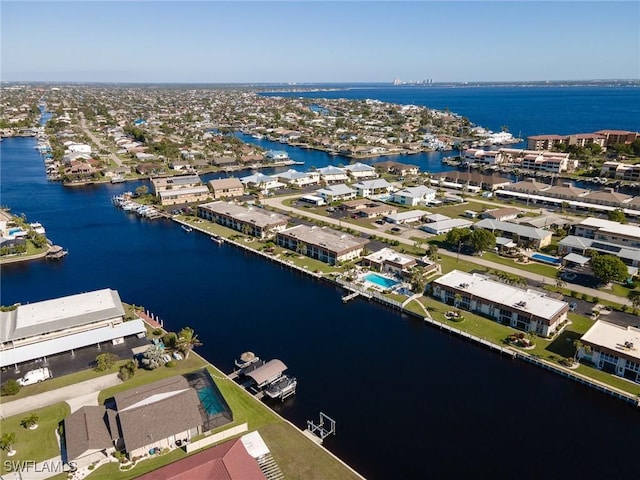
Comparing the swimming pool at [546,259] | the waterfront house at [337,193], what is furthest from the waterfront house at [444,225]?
the waterfront house at [337,193]

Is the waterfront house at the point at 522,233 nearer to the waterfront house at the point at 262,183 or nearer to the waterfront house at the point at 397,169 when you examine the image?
the waterfront house at the point at 397,169

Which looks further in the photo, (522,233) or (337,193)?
(337,193)

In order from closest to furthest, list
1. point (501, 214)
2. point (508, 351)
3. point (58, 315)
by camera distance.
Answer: point (508, 351) → point (58, 315) → point (501, 214)

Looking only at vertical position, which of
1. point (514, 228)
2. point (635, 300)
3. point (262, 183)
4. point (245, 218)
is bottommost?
point (635, 300)

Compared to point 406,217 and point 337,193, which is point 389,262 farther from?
point 337,193

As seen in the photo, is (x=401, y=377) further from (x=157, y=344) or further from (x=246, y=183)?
(x=246, y=183)

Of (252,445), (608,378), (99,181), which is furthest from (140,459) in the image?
(99,181)

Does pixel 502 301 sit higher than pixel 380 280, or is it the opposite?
pixel 502 301

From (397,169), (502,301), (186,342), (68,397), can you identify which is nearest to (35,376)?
(68,397)

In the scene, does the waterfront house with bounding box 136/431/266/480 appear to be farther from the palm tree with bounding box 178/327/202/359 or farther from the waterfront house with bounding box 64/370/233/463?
the palm tree with bounding box 178/327/202/359
